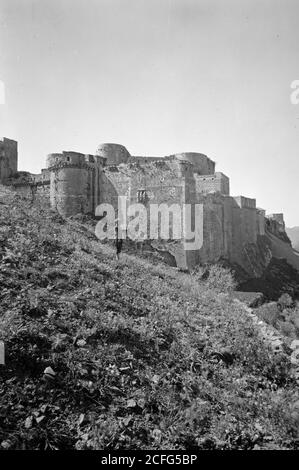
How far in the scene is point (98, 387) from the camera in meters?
4.61

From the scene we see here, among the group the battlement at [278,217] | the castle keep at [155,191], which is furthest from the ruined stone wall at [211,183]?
the battlement at [278,217]

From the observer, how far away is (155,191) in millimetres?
24844

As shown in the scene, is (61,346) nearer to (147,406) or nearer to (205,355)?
(147,406)

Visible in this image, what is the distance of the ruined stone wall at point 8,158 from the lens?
3150cm

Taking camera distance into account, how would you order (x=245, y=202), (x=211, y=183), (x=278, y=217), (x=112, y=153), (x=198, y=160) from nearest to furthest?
(x=211, y=183) → (x=245, y=202) → (x=112, y=153) → (x=198, y=160) → (x=278, y=217)

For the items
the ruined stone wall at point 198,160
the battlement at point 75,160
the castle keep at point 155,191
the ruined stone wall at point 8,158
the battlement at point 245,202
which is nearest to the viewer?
the castle keep at point 155,191

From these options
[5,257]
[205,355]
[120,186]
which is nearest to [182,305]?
[205,355]

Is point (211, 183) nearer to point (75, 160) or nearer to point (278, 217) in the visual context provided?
point (75, 160)

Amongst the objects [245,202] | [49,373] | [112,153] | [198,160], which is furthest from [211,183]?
[49,373]

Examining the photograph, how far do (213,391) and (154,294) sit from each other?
4.24m

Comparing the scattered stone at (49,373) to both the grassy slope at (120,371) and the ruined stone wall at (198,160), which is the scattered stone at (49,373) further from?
the ruined stone wall at (198,160)

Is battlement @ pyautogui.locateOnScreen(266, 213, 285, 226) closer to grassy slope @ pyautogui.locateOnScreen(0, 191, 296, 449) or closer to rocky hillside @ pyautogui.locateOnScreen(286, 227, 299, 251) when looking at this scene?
grassy slope @ pyautogui.locateOnScreen(0, 191, 296, 449)

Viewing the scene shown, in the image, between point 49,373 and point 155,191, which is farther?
point 155,191
